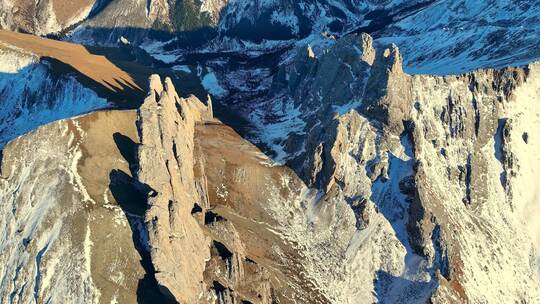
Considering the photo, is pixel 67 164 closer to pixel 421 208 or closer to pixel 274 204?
pixel 274 204

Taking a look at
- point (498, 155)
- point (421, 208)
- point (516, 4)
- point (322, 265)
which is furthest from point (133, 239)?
point (516, 4)

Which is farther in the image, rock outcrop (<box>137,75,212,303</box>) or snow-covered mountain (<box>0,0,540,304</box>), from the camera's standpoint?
snow-covered mountain (<box>0,0,540,304</box>)

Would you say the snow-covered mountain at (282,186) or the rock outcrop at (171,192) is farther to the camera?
the snow-covered mountain at (282,186)

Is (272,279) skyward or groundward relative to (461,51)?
groundward

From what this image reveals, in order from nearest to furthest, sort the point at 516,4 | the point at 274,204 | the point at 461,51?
the point at 274,204 < the point at 461,51 < the point at 516,4

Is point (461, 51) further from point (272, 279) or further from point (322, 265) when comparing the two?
point (272, 279)

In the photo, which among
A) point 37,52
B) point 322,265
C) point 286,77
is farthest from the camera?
point 286,77

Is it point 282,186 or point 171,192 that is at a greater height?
point 282,186

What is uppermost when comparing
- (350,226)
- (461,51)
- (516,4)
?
(516,4)

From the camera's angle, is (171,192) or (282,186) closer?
(171,192)

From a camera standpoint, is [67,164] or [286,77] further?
[286,77]
